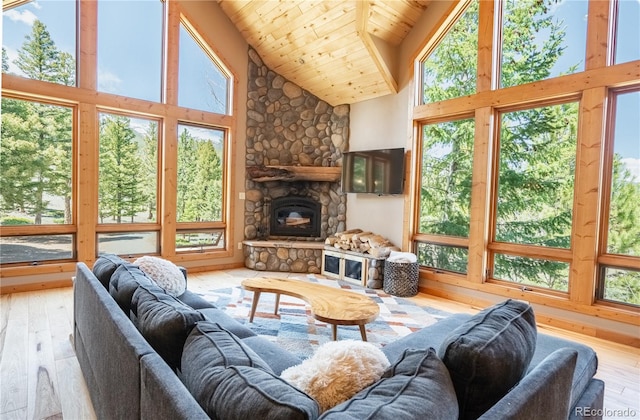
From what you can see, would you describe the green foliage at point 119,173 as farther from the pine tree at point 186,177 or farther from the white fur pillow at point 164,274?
the white fur pillow at point 164,274

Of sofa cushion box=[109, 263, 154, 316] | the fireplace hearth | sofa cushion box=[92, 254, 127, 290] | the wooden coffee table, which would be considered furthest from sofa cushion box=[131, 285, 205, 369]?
the fireplace hearth

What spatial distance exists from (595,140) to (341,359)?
3676 mm

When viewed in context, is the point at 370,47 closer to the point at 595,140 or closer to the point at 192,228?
the point at 595,140

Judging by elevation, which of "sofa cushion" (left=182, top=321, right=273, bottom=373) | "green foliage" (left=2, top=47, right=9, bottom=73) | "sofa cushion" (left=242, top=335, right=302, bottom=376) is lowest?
"sofa cushion" (left=242, top=335, right=302, bottom=376)

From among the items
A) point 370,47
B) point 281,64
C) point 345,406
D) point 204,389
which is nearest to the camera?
point 345,406

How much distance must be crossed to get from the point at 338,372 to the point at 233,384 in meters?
0.33

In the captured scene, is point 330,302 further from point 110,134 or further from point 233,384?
point 110,134

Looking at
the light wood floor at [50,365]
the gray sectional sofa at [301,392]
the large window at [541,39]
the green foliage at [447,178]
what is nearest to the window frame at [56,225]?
the light wood floor at [50,365]

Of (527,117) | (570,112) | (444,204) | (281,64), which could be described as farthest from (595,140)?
(281,64)

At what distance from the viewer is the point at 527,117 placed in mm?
4016

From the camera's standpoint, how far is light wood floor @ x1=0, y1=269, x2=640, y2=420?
2082 millimetres

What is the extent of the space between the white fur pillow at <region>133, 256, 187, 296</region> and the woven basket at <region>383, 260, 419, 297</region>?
110 inches

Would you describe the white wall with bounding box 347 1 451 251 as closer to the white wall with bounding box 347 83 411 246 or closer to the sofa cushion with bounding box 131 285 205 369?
the white wall with bounding box 347 83 411 246

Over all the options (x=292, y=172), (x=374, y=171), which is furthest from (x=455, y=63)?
(x=292, y=172)
